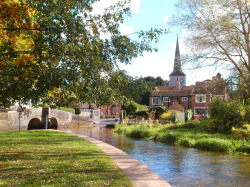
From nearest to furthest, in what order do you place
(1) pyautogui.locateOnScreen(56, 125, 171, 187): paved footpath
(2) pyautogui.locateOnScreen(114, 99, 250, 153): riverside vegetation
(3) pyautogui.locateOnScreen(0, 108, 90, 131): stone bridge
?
(1) pyautogui.locateOnScreen(56, 125, 171, 187): paved footpath, (2) pyautogui.locateOnScreen(114, 99, 250, 153): riverside vegetation, (3) pyautogui.locateOnScreen(0, 108, 90, 131): stone bridge

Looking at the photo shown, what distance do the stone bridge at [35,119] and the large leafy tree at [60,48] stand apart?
1634 cm

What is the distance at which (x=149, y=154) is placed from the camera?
465 inches

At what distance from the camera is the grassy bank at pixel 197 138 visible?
42.1ft

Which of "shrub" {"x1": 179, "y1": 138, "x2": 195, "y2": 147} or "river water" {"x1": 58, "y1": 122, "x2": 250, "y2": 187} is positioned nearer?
"river water" {"x1": 58, "y1": 122, "x2": 250, "y2": 187}

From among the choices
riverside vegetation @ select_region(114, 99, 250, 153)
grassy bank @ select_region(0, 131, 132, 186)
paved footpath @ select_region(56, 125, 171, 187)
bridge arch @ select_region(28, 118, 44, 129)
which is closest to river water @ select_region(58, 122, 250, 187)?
paved footpath @ select_region(56, 125, 171, 187)

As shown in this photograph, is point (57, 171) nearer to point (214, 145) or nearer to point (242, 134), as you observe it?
point (214, 145)

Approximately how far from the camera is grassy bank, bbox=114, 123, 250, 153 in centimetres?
1282

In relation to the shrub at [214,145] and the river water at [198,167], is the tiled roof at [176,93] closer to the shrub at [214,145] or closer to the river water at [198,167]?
the shrub at [214,145]

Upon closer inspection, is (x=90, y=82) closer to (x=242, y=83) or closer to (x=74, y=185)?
(x=74, y=185)

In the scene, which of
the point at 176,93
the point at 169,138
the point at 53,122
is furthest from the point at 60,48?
the point at 176,93

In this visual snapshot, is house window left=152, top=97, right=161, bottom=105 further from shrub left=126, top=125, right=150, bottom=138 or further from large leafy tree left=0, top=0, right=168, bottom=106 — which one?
large leafy tree left=0, top=0, right=168, bottom=106

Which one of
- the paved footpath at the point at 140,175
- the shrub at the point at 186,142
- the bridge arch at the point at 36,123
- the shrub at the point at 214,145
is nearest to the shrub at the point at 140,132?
the shrub at the point at 186,142

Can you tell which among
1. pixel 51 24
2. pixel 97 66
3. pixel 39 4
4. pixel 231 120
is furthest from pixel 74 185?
pixel 231 120

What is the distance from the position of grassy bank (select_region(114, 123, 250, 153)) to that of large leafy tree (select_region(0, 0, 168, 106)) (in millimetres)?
7919
